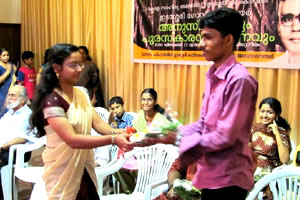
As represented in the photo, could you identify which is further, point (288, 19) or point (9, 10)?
point (9, 10)

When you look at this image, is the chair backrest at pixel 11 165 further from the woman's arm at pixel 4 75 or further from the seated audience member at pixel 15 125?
the woman's arm at pixel 4 75

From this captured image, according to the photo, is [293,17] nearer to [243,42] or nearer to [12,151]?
[243,42]

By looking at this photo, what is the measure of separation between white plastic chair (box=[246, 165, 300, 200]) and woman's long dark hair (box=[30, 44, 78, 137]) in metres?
1.20

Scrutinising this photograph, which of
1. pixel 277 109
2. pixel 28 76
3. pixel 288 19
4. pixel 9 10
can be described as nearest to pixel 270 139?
pixel 277 109

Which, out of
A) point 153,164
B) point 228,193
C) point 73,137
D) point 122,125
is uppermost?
point 73,137

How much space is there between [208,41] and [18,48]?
7083 millimetres

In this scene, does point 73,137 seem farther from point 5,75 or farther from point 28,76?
point 28,76

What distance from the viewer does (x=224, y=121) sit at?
1257 mm

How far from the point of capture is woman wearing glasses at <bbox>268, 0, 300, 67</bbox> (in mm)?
3049

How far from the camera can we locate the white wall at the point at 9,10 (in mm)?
7480

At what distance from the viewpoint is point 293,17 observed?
307cm

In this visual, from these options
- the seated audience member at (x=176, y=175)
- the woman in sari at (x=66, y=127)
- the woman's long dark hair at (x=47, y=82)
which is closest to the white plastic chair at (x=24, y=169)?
the seated audience member at (x=176, y=175)

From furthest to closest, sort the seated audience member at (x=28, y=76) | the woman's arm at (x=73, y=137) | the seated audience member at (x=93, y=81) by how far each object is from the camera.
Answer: the seated audience member at (x=28, y=76), the seated audience member at (x=93, y=81), the woman's arm at (x=73, y=137)

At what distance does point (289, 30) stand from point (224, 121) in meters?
2.16
